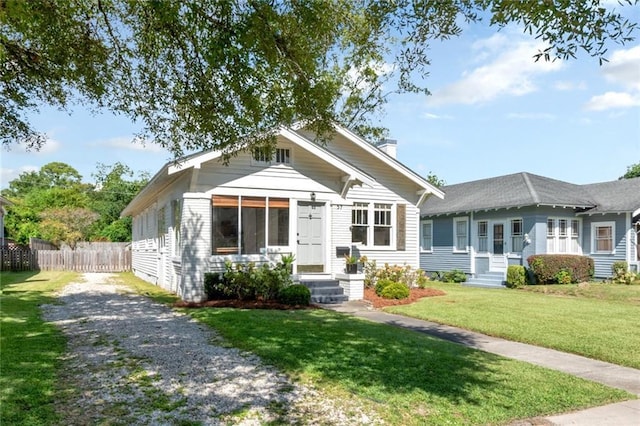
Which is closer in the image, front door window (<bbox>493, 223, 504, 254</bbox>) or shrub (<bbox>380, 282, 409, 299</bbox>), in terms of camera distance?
shrub (<bbox>380, 282, 409, 299</bbox>)

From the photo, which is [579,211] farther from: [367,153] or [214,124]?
[214,124]

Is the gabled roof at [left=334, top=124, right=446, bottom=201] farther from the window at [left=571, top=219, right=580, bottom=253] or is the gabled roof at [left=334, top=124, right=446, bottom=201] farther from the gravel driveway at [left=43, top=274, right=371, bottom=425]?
the gravel driveway at [left=43, top=274, right=371, bottom=425]

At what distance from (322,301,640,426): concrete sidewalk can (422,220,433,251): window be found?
1482 cm

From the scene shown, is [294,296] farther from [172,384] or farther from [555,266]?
[555,266]

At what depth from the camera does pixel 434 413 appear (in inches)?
182

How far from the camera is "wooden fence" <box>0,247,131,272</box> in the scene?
931 inches

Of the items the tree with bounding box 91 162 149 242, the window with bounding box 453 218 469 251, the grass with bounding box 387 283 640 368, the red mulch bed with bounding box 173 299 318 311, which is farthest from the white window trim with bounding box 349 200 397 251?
the tree with bounding box 91 162 149 242

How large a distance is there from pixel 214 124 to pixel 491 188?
20697 millimetres

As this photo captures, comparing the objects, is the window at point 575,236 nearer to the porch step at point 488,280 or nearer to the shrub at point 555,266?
the shrub at point 555,266

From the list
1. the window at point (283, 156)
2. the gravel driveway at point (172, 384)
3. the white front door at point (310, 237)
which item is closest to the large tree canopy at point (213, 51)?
the gravel driveway at point (172, 384)

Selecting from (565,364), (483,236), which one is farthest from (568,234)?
(565,364)

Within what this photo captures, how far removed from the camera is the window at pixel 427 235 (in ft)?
85.1

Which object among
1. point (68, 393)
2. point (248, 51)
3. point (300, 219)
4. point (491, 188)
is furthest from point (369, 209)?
point (68, 393)

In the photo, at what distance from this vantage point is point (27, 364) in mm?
6004
